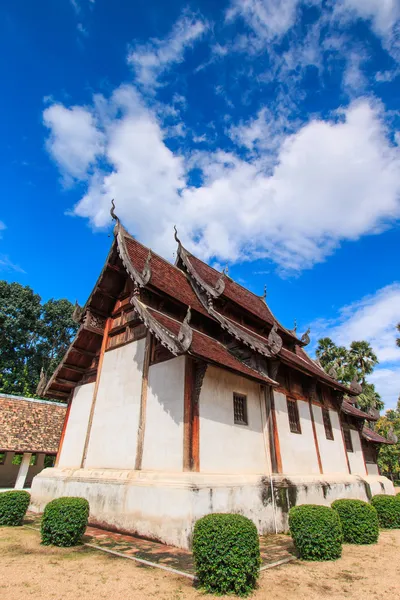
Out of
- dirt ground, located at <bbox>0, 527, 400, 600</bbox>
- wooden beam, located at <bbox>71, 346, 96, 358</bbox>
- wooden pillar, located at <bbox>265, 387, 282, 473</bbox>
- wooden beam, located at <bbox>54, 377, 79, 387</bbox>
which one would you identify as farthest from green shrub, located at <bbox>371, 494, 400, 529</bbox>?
wooden beam, located at <bbox>54, 377, 79, 387</bbox>

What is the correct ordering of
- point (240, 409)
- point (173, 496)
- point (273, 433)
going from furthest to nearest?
point (273, 433) < point (240, 409) < point (173, 496)

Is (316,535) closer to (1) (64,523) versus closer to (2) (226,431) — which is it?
(2) (226,431)

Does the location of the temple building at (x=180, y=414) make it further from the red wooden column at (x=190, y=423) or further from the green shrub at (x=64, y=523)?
the green shrub at (x=64, y=523)

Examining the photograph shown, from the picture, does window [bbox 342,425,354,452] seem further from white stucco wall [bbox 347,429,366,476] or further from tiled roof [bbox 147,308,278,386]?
tiled roof [bbox 147,308,278,386]

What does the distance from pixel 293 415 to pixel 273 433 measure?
80.8 inches

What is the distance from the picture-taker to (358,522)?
8484mm

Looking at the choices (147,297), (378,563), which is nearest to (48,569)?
(378,563)

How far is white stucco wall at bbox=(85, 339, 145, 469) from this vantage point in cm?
968

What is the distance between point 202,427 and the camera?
8.55 metres

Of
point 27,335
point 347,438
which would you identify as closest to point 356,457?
point 347,438

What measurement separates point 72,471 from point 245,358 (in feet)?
21.3

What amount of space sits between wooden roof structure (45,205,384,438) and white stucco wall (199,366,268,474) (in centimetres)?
65

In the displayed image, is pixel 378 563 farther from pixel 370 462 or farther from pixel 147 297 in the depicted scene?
A: pixel 370 462

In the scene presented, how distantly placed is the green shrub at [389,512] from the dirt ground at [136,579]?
435 centimetres
